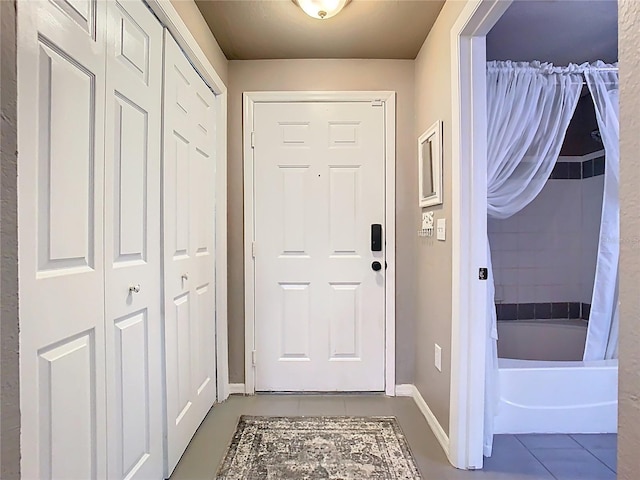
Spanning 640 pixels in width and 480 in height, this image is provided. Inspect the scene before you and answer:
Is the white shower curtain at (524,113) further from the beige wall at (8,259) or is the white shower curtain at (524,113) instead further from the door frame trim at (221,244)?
the beige wall at (8,259)

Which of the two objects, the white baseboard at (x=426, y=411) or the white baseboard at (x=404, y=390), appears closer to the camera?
the white baseboard at (x=426, y=411)

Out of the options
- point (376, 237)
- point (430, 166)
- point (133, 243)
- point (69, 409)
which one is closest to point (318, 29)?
point (430, 166)

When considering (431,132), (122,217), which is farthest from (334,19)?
(122,217)

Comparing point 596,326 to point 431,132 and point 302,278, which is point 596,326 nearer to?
point 431,132

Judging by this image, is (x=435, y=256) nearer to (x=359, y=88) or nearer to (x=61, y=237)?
(x=359, y=88)

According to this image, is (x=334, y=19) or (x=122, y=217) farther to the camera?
(x=334, y=19)

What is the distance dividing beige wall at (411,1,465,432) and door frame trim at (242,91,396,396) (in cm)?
17

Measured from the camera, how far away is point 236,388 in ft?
8.59

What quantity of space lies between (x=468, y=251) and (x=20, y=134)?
165 cm

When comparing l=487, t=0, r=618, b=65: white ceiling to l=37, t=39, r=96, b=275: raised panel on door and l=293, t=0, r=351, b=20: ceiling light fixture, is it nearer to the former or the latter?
l=293, t=0, r=351, b=20: ceiling light fixture

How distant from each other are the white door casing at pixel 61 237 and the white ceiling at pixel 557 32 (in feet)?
6.43

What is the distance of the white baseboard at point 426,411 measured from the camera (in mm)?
1946

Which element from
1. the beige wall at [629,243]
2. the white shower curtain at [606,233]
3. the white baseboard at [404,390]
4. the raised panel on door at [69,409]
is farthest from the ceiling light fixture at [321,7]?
the white baseboard at [404,390]

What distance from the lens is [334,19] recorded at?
2121 millimetres
